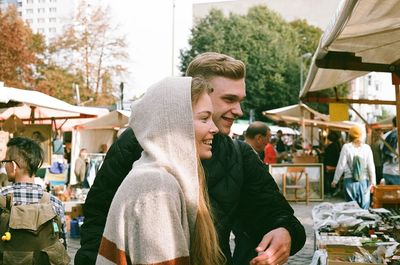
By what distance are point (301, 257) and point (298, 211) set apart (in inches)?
226

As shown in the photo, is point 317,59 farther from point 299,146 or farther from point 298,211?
point 299,146

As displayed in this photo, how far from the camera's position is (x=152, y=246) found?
5.79 feet

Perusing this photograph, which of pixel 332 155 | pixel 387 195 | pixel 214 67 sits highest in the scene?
pixel 214 67

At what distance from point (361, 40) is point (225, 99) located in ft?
9.06

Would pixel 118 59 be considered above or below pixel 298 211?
above

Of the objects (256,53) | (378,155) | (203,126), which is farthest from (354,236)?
(256,53)

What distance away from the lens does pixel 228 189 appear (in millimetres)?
2363

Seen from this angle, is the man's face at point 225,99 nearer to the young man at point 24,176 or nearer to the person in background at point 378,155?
the young man at point 24,176

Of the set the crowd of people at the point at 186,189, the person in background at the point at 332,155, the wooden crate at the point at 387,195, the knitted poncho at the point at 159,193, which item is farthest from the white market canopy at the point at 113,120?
the knitted poncho at the point at 159,193

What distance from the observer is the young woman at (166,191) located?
178 centimetres

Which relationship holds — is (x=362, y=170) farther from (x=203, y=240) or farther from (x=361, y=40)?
(x=203, y=240)

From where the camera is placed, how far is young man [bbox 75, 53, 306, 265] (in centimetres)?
222

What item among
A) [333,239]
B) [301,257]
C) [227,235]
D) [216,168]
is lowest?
[301,257]

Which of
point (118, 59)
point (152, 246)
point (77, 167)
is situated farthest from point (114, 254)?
point (118, 59)
